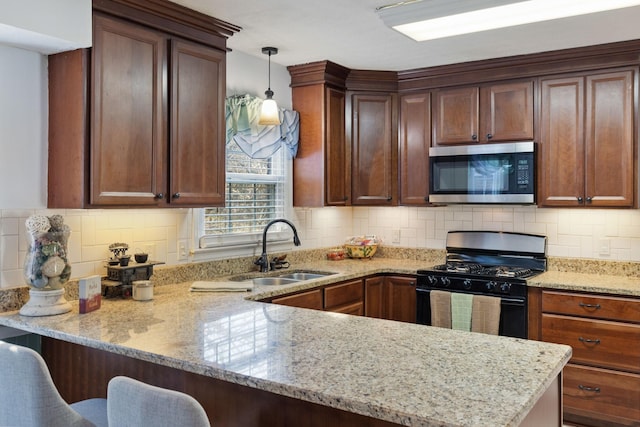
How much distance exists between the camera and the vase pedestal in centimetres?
238

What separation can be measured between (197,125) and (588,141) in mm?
2497

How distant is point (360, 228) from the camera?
4.92m

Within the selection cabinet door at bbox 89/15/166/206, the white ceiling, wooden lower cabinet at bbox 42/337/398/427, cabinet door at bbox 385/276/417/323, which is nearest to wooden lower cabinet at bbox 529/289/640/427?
cabinet door at bbox 385/276/417/323

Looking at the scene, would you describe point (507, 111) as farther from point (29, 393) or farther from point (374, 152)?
point (29, 393)

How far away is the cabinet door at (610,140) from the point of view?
3543 millimetres

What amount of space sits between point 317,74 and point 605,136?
2.00 metres

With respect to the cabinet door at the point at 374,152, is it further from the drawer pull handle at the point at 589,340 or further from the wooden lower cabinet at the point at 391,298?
the drawer pull handle at the point at 589,340

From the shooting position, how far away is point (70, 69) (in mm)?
Result: 2545

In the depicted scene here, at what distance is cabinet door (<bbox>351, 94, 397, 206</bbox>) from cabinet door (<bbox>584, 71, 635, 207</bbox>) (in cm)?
140

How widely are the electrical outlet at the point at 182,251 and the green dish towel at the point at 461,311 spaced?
1.77 m

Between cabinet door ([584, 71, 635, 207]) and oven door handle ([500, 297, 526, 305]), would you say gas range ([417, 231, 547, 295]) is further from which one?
cabinet door ([584, 71, 635, 207])

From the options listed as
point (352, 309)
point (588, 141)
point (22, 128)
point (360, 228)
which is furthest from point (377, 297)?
point (22, 128)

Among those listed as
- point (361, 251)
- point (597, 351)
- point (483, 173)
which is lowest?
point (597, 351)

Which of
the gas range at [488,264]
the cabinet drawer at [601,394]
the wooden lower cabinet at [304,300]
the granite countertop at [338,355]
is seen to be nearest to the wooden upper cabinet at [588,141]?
the gas range at [488,264]
